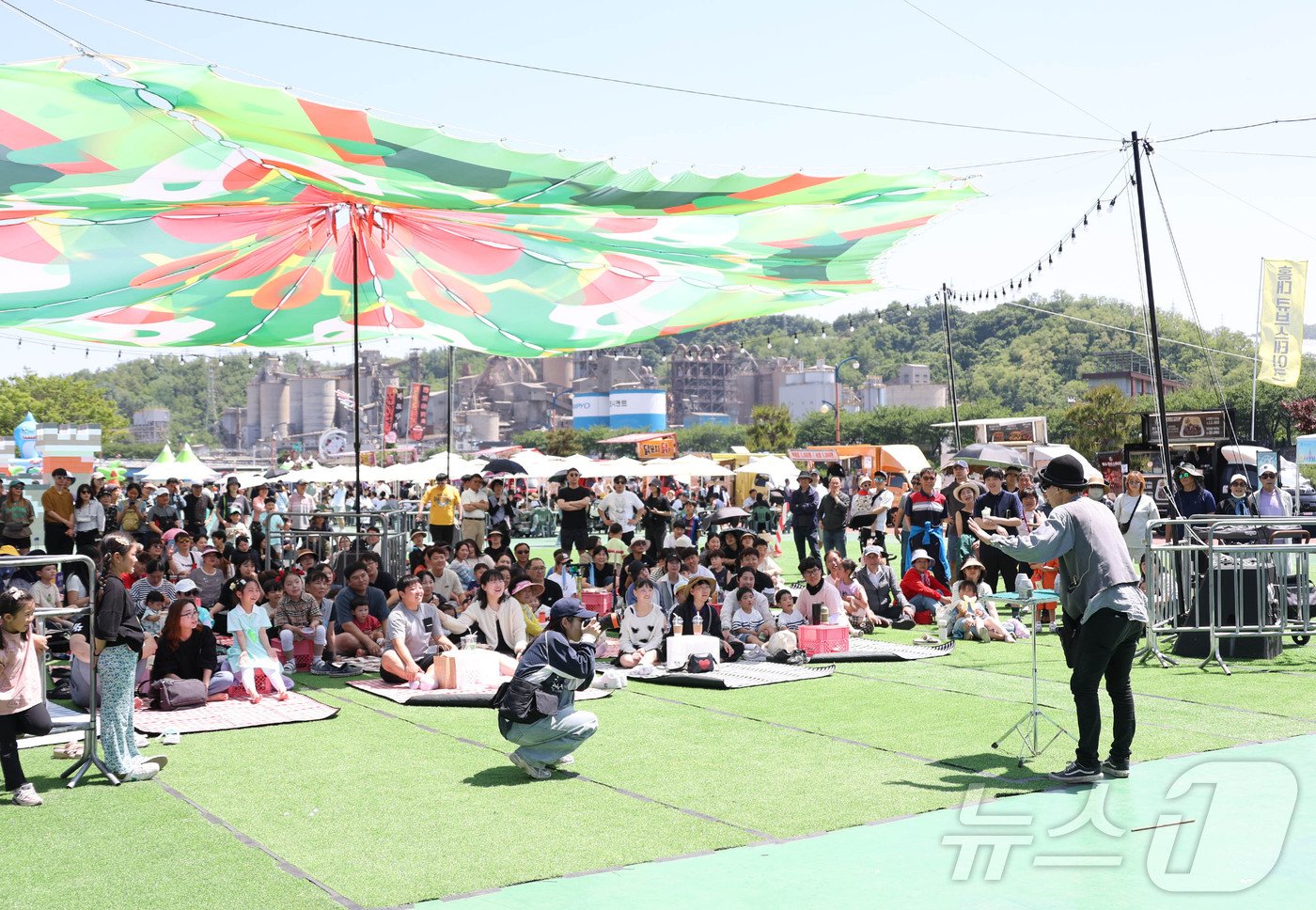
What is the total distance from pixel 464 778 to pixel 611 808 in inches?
46.8

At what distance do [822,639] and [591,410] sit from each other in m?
141

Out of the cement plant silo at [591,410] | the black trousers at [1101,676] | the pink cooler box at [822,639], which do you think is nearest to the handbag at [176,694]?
the pink cooler box at [822,639]

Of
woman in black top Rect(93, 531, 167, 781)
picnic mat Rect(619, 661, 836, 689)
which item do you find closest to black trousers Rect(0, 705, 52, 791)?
woman in black top Rect(93, 531, 167, 781)

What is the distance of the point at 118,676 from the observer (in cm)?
735

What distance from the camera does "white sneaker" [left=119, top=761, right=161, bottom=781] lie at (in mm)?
7258

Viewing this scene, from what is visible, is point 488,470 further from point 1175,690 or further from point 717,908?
point 717,908

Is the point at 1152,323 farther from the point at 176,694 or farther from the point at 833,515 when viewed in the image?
the point at 176,694

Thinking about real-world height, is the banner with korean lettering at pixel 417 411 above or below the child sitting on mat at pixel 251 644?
above

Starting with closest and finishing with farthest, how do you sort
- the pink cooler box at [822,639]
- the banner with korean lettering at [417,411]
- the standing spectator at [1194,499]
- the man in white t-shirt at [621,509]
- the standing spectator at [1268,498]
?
the pink cooler box at [822,639] < the standing spectator at [1194,499] < the standing spectator at [1268,498] < the man in white t-shirt at [621,509] < the banner with korean lettering at [417,411]

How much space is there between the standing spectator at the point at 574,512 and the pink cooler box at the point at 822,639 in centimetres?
609

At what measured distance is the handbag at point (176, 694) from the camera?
955cm

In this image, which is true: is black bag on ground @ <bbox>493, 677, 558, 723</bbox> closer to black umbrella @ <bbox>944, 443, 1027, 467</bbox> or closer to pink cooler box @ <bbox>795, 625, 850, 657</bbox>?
pink cooler box @ <bbox>795, 625, 850, 657</bbox>

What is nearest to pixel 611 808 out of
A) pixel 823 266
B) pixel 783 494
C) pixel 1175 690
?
pixel 1175 690

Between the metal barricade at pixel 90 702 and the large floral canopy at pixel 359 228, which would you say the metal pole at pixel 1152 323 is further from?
the metal barricade at pixel 90 702
